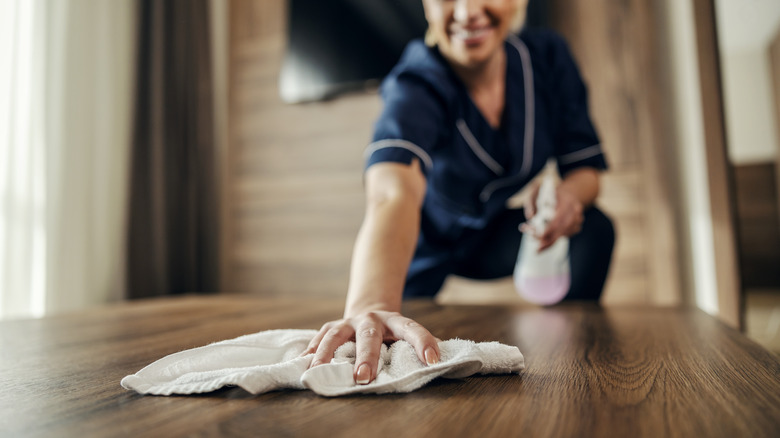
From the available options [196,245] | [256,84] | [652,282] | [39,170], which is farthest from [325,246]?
[652,282]

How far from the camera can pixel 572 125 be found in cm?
131

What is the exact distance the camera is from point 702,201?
1.60 metres

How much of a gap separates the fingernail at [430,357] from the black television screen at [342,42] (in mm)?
2037

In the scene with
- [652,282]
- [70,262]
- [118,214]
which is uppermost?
[118,214]

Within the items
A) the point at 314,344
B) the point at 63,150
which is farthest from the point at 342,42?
the point at 314,344

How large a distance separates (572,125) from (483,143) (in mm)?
254

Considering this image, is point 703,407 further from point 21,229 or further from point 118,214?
point 118,214

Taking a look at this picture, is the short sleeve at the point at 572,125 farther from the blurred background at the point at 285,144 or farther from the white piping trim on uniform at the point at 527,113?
the blurred background at the point at 285,144

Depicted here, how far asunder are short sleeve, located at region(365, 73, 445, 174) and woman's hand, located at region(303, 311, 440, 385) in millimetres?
430

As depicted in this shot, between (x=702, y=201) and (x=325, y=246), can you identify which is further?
(x=325, y=246)

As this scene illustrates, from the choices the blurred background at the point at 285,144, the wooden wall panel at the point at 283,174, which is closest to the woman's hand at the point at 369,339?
the blurred background at the point at 285,144

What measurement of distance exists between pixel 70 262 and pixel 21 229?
0.81 ft

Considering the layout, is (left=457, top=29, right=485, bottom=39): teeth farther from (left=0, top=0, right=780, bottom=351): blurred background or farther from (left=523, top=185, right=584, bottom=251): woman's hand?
(left=0, top=0, right=780, bottom=351): blurred background

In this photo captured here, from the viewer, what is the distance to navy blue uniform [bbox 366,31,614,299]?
3.86 feet
